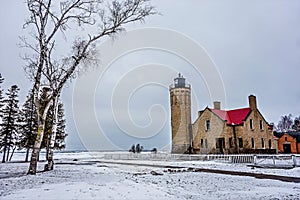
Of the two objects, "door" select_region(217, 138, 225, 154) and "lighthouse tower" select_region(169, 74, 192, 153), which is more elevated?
"lighthouse tower" select_region(169, 74, 192, 153)

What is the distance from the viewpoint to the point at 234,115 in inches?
1350

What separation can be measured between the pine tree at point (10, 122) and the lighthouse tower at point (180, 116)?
65.8 ft

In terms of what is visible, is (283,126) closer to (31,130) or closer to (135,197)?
(31,130)

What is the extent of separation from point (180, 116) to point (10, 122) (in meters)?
21.3

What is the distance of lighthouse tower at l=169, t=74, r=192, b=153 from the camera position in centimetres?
3575

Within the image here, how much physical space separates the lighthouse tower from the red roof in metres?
4.15

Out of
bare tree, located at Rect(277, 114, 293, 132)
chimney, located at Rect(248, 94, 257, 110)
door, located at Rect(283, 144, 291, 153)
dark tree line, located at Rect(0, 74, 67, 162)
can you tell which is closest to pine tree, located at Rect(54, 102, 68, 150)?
dark tree line, located at Rect(0, 74, 67, 162)

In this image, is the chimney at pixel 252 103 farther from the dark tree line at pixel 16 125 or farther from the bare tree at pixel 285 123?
the bare tree at pixel 285 123

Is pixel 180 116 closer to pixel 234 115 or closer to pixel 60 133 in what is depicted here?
pixel 234 115

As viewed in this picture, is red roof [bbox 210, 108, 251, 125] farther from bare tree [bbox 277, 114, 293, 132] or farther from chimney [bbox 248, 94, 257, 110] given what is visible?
bare tree [bbox 277, 114, 293, 132]

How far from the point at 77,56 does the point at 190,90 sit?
24.0 meters

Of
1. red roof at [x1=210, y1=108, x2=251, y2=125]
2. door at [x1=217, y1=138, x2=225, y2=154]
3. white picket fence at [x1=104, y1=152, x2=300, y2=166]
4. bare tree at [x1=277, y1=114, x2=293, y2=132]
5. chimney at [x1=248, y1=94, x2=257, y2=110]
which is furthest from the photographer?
bare tree at [x1=277, y1=114, x2=293, y2=132]

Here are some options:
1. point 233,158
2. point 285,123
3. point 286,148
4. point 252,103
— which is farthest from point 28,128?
point 285,123

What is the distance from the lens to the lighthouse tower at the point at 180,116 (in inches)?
1407
